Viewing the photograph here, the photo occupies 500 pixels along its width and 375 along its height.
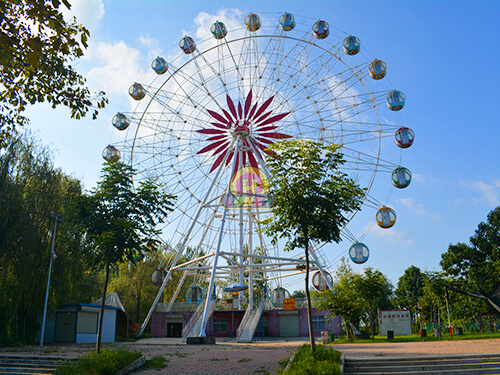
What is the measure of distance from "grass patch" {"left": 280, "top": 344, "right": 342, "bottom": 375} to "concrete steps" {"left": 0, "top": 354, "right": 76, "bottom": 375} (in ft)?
28.0

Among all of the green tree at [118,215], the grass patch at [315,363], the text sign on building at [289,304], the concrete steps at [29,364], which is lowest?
the concrete steps at [29,364]

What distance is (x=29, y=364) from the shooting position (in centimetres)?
1544

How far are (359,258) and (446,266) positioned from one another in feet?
109

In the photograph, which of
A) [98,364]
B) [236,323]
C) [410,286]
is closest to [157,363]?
[98,364]

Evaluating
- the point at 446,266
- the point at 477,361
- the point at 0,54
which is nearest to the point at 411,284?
the point at 446,266

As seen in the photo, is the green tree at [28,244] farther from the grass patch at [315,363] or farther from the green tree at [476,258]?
the green tree at [476,258]

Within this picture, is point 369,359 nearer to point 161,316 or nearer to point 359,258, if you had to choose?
point 359,258

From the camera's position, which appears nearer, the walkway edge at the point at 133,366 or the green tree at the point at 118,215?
the walkway edge at the point at 133,366

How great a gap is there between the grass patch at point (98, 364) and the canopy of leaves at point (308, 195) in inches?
262

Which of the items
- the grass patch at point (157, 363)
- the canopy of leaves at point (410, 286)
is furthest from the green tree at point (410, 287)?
the grass patch at point (157, 363)

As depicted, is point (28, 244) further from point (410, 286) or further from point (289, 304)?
point (410, 286)

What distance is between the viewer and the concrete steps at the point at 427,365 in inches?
473

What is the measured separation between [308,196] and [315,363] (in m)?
5.53

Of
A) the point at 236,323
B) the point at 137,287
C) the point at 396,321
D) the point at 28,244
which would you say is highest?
the point at 28,244
